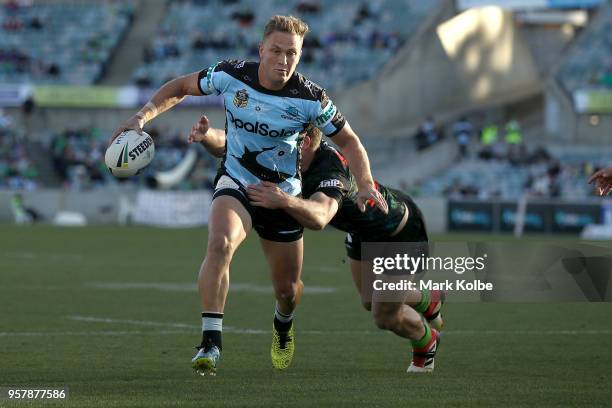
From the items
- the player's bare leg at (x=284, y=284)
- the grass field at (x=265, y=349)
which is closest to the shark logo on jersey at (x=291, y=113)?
the player's bare leg at (x=284, y=284)

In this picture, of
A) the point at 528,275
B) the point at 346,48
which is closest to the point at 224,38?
the point at 346,48

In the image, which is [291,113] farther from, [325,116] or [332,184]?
[332,184]

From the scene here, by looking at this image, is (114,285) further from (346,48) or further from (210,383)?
(346,48)

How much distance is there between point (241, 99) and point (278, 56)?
40 centimetres

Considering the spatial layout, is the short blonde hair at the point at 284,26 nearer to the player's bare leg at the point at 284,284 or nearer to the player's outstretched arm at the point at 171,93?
the player's outstretched arm at the point at 171,93

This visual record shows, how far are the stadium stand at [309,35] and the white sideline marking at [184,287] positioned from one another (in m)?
30.0

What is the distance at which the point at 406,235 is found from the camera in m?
9.54

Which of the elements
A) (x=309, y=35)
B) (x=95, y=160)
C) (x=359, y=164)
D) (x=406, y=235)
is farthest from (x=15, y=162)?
(x=359, y=164)

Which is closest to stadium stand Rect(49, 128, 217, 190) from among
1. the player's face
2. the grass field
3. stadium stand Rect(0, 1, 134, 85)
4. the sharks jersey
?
stadium stand Rect(0, 1, 134, 85)

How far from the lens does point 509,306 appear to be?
1503cm

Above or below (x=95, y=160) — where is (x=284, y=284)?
above

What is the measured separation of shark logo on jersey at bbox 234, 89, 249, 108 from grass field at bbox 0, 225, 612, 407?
1771 millimetres

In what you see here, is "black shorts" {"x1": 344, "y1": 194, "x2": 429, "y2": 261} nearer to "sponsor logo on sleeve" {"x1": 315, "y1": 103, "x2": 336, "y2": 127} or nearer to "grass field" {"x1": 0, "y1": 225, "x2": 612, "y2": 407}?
"grass field" {"x1": 0, "y1": 225, "x2": 612, "y2": 407}

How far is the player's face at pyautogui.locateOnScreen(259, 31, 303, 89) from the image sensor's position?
8.64 meters
